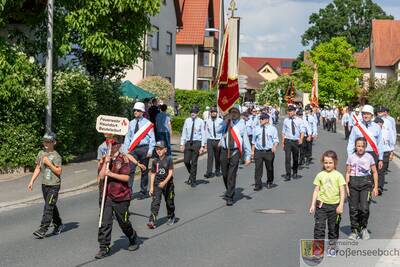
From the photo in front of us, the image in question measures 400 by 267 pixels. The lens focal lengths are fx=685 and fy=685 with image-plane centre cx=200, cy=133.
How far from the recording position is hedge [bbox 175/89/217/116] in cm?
4822

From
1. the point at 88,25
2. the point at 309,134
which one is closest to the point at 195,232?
the point at 88,25

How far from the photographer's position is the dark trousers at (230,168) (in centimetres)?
1312

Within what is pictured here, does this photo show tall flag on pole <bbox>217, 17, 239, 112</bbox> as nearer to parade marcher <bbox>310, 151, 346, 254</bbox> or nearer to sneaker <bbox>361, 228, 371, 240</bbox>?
sneaker <bbox>361, 228, 371, 240</bbox>

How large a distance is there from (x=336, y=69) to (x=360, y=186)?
236 feet

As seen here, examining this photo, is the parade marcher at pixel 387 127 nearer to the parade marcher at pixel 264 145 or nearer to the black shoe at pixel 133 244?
the parade marcher at pixel 264 145

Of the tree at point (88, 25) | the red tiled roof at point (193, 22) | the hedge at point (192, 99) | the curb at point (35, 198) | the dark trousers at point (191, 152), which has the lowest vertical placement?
the curb at point (35, 198)

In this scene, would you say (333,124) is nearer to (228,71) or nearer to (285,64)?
(228,71)

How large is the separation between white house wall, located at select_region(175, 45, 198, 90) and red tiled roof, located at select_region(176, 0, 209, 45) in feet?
2.54

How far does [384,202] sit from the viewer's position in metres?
13.8

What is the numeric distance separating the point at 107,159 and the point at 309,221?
13.8 feet

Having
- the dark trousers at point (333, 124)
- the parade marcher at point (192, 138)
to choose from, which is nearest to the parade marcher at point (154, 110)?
the parade marcher at point (192, 138)

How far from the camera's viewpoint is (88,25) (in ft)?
60.9

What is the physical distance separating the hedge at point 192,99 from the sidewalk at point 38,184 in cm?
2833

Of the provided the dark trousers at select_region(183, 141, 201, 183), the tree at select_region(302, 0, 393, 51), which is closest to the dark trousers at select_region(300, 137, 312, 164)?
the dark trousers at select_region(183, 141, 201, 183)
